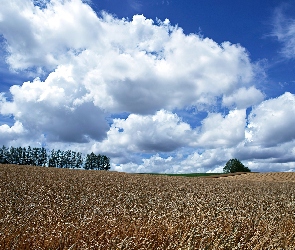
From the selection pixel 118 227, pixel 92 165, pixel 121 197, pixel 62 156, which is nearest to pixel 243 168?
pixel 92 165

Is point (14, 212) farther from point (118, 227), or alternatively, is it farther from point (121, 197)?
point (121, 197)

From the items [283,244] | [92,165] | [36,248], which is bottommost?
[283,244]

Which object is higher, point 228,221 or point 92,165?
point 92,165

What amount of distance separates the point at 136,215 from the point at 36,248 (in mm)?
4116

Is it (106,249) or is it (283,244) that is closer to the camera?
(106,249)

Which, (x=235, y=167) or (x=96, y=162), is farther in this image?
(x=96, y=162)

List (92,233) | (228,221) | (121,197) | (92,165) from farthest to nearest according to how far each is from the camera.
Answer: (92,165) < (121,197) < (228,221) < (92,233)

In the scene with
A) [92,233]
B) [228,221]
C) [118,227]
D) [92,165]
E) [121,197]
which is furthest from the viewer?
[92,165]

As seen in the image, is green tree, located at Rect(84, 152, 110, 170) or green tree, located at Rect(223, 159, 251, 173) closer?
green tree, located at Rect(223, 159, 251, 173)

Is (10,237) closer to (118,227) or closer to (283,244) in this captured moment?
(118,227)

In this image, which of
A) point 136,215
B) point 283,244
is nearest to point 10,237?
point 136,215

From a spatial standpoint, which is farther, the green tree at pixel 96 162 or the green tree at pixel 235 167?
the green tree at pixel 96 162

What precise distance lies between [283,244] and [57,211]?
5868mm

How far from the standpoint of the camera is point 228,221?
28.8ft
